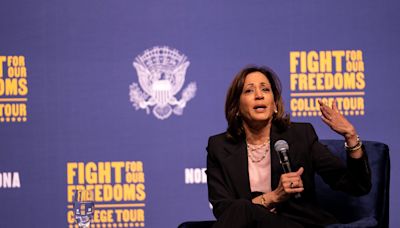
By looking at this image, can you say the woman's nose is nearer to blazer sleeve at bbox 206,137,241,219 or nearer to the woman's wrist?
blazer sleeve at bbox 206,137,241,219

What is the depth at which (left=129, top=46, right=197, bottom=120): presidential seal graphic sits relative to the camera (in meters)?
4.10

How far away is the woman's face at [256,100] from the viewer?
9.35ft

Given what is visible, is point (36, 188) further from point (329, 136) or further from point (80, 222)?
point (329, 136)

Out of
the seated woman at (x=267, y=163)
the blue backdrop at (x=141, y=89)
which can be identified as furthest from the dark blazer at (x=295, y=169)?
the blue backdrop at (x=141, y=89)

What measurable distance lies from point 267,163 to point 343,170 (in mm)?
352

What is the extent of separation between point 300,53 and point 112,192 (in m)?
1.57

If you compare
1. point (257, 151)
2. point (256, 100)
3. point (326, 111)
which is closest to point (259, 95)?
point (256, 100)

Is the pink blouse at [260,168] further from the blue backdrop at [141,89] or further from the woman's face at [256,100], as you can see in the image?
the blue backdrop at [141,89]

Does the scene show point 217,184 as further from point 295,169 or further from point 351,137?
point 351,137

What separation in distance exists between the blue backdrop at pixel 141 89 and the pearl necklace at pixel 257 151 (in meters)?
1.20

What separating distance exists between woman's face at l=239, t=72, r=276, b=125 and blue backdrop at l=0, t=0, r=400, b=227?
115cm

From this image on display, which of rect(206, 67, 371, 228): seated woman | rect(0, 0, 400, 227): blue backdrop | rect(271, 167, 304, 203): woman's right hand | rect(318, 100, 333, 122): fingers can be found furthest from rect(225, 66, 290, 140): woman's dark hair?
rect(0, 0, 400, 227): blue backdrop

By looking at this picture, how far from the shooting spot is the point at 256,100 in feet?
9.38

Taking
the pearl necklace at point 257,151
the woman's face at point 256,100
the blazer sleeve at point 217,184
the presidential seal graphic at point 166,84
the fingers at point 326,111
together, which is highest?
the presidential seal graphic at point 166,84
